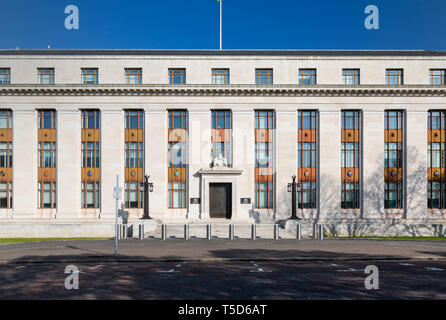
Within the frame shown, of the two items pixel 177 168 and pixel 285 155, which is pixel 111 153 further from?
pixel 285 155

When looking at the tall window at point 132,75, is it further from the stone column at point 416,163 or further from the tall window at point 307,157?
the stone column at point 416,163

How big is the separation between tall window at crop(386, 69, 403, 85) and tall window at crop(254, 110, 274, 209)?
44.4ft

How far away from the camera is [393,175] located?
38594 mm

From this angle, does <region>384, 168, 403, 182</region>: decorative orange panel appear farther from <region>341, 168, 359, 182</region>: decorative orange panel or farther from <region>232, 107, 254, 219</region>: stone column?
<region>232, 107, 254, 219</region>: stone column

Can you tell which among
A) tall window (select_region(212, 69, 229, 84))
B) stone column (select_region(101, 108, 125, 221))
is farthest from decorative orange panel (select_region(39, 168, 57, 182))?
tall window (select_region(212, 69, 229, 84))

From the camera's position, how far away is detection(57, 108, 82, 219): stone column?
37.8m

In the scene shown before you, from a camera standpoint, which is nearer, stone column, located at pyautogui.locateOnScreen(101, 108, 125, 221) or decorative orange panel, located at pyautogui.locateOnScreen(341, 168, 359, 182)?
stone column, located at pyautogui.locateOnScreen(101, 108, 125, 221)

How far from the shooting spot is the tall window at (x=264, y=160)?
38531 millimetres

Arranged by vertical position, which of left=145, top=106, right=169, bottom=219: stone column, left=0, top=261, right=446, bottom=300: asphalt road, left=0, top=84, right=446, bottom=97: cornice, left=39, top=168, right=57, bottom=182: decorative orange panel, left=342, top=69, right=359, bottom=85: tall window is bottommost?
left=0, top=261, right=446, bottom=300: asphalt road

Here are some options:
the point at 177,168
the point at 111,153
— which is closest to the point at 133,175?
the point at 111,153

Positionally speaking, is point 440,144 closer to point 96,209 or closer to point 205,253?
point 205,253

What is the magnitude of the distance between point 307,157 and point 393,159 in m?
9.43

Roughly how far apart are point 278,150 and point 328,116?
6.64 meters

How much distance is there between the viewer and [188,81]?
127 feet
